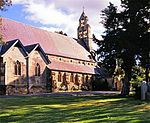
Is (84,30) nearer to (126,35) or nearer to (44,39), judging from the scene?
(44,39)

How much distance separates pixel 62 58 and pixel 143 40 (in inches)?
1271

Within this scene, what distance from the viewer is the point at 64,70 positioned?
201ft

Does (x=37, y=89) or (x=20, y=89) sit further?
(x=37, y=89)

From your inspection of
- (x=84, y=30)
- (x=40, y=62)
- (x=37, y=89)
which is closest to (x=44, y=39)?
(x=40, y=62)

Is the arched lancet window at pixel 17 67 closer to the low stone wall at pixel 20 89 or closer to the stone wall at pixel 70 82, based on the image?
the low stone wall at pixel 20 89

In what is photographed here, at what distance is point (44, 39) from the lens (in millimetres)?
62406

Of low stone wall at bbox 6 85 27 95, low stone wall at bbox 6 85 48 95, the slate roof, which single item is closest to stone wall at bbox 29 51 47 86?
low stone wall at bbox 6 85 48 95

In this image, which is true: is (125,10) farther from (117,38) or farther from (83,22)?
(83,22)

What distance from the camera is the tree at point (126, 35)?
32.9 m

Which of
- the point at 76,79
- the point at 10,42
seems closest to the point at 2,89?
the point at 10,42

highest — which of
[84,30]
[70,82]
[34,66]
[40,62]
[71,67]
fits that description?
[84,30]

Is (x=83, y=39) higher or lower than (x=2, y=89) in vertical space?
higher

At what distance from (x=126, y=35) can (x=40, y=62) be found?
22431 millimetres

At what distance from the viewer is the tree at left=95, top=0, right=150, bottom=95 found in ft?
108
